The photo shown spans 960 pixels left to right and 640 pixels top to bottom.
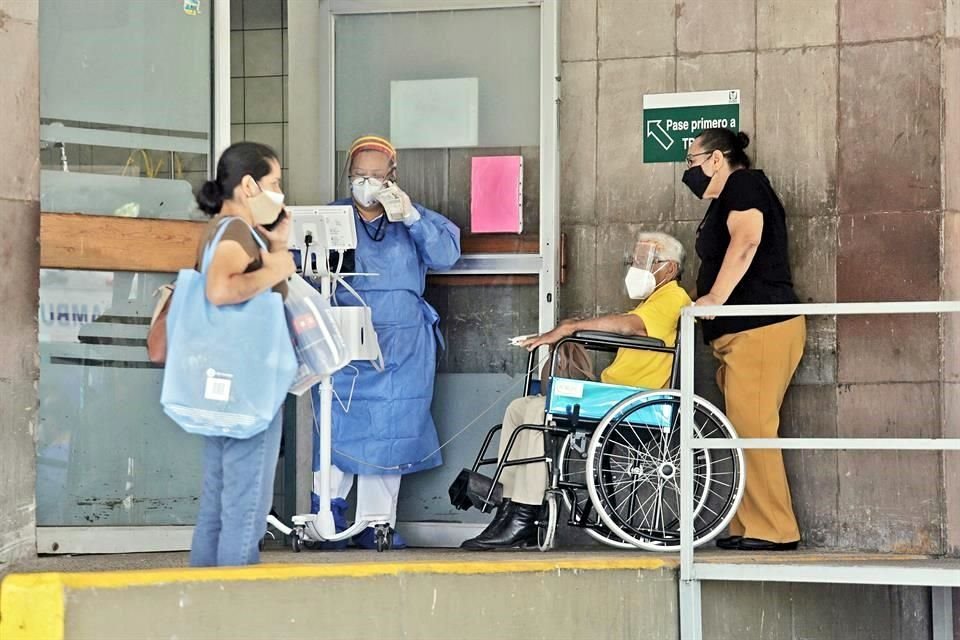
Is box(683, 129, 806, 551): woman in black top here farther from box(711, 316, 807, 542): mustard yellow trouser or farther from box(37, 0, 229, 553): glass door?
box(37, 0, 229, 553): glass door

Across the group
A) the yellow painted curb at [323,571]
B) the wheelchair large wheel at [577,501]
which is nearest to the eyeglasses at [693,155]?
the wheelchair large wheel at [577,501]

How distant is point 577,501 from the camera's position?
215 inches

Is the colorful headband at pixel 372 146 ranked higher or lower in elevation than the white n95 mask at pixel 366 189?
higher

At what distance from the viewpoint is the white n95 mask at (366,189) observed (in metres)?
5.37

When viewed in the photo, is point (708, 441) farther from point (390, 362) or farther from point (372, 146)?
point (372, 146)

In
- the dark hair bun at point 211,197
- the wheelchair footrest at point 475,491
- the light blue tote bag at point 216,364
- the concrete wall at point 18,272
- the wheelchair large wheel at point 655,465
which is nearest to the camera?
the light blue tote bag at point 216,364

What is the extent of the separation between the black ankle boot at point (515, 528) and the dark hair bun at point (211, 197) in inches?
71.3

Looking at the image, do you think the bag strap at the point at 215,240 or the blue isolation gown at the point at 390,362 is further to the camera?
the blue isolation gown at the point at 390,362

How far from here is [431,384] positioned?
562 cm

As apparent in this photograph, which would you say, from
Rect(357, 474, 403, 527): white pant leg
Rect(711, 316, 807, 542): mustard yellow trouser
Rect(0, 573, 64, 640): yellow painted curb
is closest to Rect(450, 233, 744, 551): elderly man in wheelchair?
Rect(711, 316, 807, 542): mustard yellow trouser

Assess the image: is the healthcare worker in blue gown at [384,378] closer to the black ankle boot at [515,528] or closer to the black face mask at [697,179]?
the black ankle boot at [515,528]

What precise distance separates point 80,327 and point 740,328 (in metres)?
2.32

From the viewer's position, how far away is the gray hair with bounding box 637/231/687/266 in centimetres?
540

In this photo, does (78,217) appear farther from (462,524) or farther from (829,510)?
(829,510)
